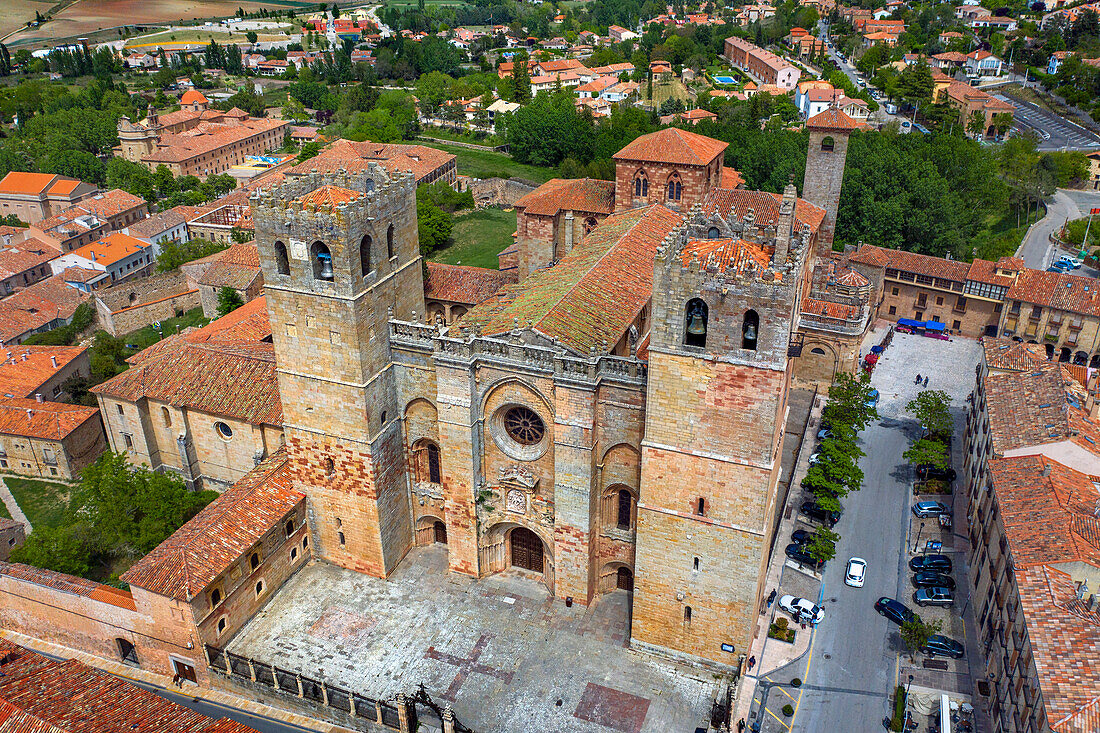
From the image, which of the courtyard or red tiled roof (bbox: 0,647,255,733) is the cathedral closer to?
the courtyard

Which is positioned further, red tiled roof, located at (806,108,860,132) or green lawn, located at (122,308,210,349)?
green lawn, located at (122,308,210,349)

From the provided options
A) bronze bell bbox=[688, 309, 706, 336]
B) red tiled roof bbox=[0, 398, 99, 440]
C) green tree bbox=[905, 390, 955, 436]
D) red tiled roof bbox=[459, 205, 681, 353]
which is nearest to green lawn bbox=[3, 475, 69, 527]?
red tiled roof bbox=[0, 398, 99, 440]

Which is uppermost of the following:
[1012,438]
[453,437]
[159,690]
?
[453,437]

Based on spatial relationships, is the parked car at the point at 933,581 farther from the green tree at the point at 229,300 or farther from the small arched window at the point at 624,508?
the green tree at the point at 229,300

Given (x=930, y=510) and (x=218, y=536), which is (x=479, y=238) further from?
(x=218, y=536)

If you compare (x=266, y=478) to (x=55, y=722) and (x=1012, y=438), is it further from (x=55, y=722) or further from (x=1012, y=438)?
(x=1012, y=438)

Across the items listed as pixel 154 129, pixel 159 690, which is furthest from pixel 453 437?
pixel 154 129
